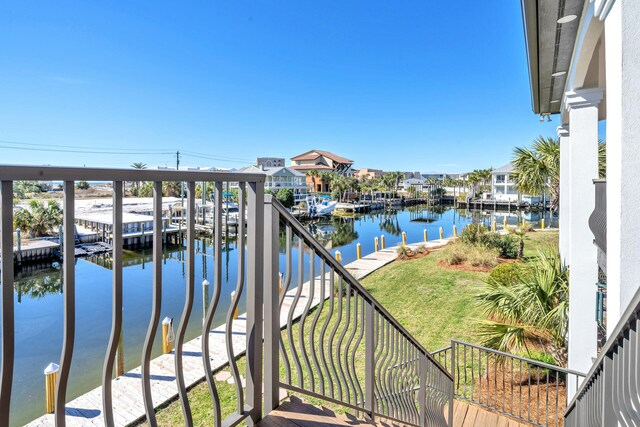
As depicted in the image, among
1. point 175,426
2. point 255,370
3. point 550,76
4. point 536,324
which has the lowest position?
point 175,426

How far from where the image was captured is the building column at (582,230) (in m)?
4.39

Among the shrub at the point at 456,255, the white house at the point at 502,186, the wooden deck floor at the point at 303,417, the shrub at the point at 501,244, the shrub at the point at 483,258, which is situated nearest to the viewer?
the wooden deck floor at the point at 303,417

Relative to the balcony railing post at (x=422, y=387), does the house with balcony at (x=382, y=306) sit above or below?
above

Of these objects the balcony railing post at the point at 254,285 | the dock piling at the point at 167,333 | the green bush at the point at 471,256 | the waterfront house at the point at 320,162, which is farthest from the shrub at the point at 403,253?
the waterfront house at the point at 320,162

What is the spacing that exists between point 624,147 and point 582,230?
133 inches

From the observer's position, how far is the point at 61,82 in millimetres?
28547

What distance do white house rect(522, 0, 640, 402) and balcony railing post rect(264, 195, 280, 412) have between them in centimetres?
162

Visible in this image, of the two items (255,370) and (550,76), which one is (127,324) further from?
(550,76)

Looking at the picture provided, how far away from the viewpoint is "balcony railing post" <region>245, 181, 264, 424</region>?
59.9 inches

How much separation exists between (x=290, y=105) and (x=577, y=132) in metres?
51.4

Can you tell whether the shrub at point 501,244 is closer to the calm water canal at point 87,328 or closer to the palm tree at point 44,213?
the calm water canal at point 87,328

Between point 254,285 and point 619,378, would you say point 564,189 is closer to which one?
point 619,378

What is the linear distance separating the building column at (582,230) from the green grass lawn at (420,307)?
1.23 m

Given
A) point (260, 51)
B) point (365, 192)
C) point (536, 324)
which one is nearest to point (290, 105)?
point (365, 192)
